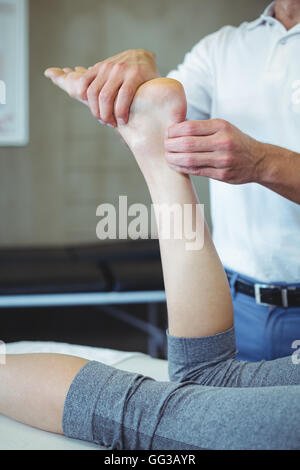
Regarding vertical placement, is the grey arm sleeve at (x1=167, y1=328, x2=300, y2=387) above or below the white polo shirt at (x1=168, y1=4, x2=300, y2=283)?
below

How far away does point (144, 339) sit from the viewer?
124 inches

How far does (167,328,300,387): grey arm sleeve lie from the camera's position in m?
0.92

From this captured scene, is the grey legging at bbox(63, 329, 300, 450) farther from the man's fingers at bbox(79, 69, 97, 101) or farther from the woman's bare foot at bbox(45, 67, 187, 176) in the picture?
the man's fingers at bbox(79, 69, 97, 101)

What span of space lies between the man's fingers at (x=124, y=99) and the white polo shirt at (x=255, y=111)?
1.24ft

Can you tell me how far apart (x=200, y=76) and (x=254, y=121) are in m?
0.22

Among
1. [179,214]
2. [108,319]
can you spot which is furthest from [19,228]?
[179,214]

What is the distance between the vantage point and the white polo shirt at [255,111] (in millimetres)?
1229

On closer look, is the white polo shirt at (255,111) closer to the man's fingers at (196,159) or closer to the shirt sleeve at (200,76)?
the shirt sleeve at (200,76)

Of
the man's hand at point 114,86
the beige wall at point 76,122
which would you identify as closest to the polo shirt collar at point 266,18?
the man's hand at point 114,86

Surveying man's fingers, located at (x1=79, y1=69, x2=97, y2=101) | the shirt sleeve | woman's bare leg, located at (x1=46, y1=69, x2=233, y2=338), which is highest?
the shirt sleeve

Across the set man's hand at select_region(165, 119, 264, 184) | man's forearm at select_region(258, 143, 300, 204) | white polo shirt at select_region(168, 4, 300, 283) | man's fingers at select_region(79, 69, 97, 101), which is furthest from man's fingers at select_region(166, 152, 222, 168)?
white polo shirt at select_region(168, 4, 300, 283)

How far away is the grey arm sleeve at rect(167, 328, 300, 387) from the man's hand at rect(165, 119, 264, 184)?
1.00 feet

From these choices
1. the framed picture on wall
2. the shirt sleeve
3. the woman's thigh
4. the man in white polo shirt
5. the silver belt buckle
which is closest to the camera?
the woman's thigh
